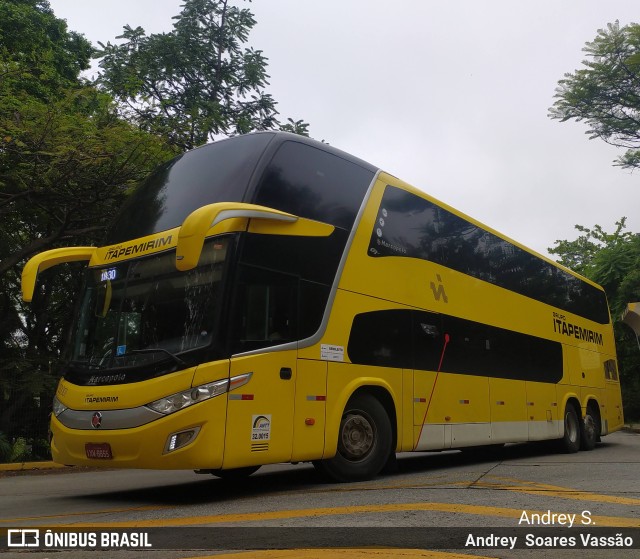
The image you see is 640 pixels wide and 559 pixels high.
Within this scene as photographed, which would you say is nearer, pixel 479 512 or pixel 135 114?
pixel 479 512

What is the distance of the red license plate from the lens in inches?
268

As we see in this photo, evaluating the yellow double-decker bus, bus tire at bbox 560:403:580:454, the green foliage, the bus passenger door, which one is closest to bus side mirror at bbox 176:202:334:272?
the yellow double-decker bus

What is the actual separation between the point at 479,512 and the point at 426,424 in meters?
4.01

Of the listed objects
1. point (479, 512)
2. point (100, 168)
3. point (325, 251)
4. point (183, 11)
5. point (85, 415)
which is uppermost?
point (183, 11)

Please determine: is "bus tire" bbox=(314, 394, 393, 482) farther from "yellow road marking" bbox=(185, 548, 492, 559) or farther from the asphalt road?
"yellow road marking" bbox=(185, 548, 492, 559)

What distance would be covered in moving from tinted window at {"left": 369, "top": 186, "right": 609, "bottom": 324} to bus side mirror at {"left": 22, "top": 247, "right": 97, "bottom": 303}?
150 inches

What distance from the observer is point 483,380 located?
1122cm

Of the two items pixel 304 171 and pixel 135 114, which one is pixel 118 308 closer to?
pixel 304 171

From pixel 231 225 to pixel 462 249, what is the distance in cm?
543

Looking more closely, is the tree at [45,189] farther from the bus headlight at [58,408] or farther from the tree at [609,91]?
the tree at [609,91]

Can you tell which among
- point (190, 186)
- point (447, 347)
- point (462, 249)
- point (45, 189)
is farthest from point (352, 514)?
point (45, 189)

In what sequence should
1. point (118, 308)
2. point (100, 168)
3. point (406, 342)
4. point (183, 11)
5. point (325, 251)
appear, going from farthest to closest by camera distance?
point (183, 11), point (100, 168), point (406, 342), point (325, 251), point (118, 308)

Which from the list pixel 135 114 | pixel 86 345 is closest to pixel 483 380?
pixel 86 345

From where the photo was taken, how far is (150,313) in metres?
7.13
